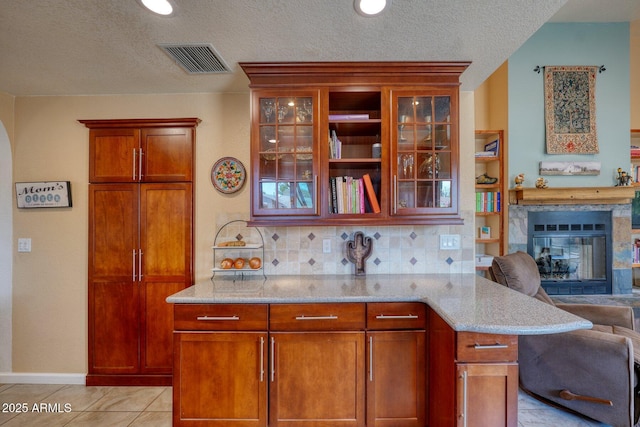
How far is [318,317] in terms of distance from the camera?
185cm

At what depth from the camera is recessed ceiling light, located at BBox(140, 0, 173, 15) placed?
148 centimetres

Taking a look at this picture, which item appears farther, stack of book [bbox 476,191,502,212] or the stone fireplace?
stack of book [bbox 476,191,502,212]

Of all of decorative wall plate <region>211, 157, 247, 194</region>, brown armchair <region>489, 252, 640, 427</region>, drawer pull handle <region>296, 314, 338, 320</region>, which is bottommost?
brown armchair <region>489, 252, 640, 427</region>

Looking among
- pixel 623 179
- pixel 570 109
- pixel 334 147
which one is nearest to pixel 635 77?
pixel 570 109

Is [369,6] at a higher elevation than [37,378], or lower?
higher

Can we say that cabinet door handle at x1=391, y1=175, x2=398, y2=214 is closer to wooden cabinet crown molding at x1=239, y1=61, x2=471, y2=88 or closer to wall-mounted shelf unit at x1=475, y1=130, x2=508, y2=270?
wooden cabinet crown molding at x1=239, y1=61, x2=471, y2=88

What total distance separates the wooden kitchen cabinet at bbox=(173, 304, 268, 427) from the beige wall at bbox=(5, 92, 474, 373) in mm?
1160

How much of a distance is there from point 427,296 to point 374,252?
0.74 metres

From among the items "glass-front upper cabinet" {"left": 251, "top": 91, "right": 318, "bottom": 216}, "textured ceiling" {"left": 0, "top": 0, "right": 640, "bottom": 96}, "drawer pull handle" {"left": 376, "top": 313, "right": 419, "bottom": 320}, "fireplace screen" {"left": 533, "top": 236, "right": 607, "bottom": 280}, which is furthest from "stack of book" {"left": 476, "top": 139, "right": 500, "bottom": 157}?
"drawer pull handle" {"left": 376, "top": 313, "right": 419, "bottom": 320}

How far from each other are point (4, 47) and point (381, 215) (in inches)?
101

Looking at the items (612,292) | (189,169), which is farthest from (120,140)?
(612,292)

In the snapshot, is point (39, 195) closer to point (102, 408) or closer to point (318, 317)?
point (102, 408)

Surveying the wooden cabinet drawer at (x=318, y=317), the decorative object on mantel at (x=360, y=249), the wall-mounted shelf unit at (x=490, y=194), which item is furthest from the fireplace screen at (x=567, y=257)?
the wooden cabinet drawer at (x=318, y=317)

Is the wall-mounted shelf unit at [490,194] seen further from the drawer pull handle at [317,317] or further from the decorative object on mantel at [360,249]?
the drawer pull handle at [317,317]
